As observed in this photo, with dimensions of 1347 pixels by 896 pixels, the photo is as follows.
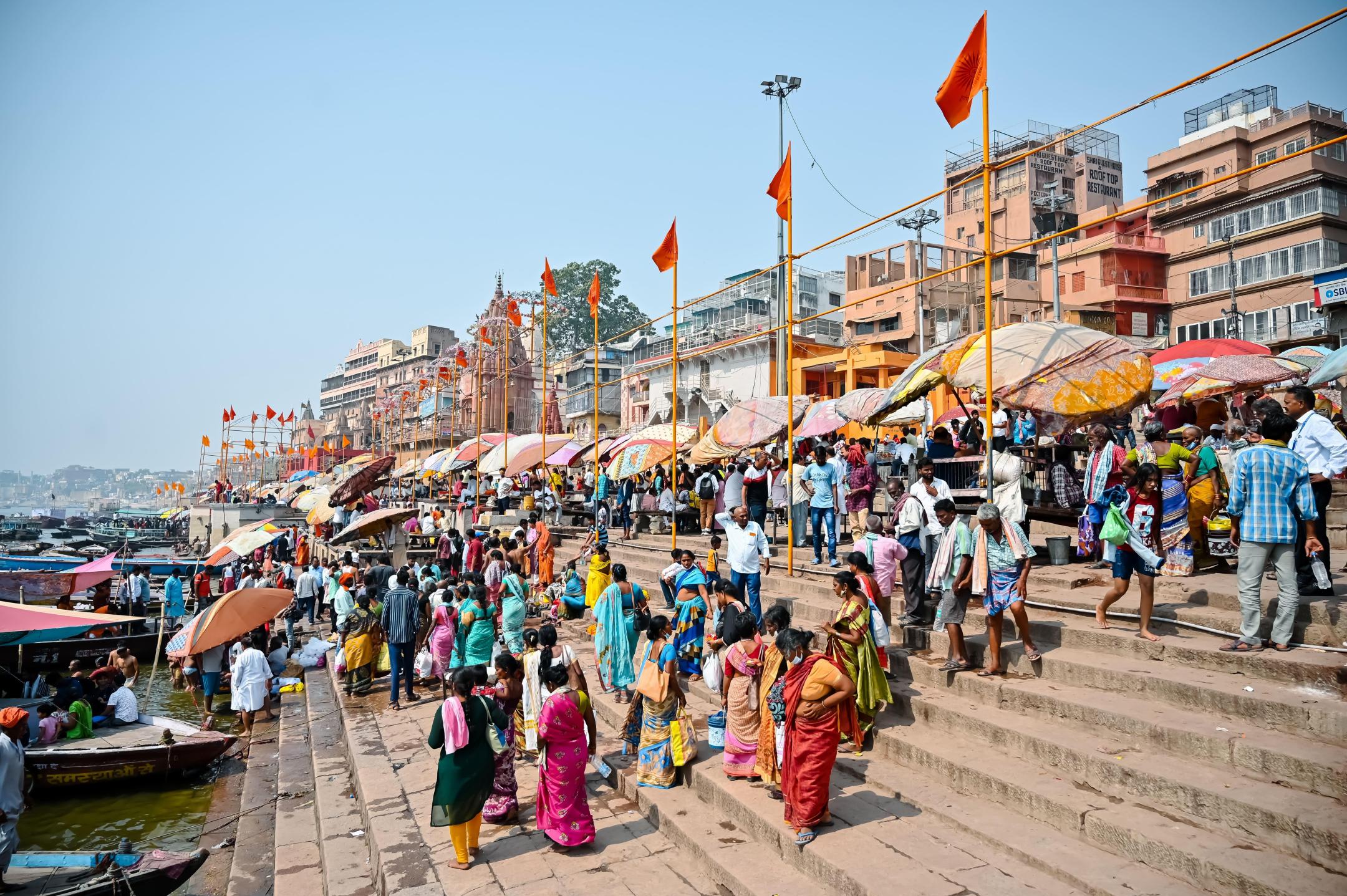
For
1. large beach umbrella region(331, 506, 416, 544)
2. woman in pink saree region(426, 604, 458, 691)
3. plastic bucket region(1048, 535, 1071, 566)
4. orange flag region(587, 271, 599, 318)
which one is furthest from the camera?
large beach umbrella region(331, 506, 416, 544)

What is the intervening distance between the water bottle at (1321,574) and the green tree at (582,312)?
2458 inches

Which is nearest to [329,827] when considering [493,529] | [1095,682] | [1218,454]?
[1095,682]

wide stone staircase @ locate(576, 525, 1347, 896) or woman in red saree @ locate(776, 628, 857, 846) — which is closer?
wide stone staircase @ locate(576, 525, 1347, 896)

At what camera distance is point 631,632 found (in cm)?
895

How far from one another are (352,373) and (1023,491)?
110921 mm

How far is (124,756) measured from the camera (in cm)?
1027

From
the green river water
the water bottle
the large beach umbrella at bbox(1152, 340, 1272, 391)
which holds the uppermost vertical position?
the large beach umbrella at bbox(1152, 340, 1272, 391)

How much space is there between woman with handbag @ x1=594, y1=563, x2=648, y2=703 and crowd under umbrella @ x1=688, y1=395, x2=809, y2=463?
624cm

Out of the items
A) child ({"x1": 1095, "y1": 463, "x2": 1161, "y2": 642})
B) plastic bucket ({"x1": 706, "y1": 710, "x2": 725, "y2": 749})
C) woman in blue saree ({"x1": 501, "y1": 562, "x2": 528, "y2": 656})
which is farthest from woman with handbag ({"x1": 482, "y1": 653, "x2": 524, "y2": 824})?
child ({"x1": 1095, "y1": 463, "x2": 1161, "y2": 642})

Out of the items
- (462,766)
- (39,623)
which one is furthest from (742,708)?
(39,623)

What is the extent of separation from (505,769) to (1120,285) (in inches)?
1344

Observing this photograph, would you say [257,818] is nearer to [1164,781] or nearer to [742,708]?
[742,708]

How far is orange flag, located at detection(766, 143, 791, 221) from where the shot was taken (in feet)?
36.5

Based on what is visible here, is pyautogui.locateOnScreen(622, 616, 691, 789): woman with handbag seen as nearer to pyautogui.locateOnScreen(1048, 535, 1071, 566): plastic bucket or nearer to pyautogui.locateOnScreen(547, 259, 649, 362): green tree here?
pyautogui.locateOnScreen(1048, 535, 1071, 566): plastic bucket
